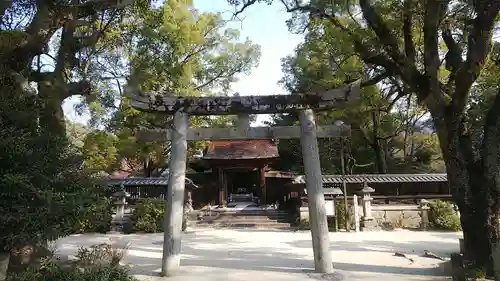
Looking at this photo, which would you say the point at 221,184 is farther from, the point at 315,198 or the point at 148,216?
the point at 315,198

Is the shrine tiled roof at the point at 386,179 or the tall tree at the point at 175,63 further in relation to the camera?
the shrine tiled roof at the point at 386,179

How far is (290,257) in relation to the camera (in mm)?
9578

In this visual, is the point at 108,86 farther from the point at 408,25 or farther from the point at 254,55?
the point at 408,25

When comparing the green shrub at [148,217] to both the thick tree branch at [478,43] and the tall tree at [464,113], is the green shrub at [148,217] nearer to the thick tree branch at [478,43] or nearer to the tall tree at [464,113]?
the tall tree at [464,113]

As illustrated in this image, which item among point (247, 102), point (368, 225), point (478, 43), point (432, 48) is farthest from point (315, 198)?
point (368, 225)

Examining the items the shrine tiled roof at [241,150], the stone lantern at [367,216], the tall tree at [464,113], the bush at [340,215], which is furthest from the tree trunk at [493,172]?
the shrine tiled roof at [241,150]

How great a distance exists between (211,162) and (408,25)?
715 inches

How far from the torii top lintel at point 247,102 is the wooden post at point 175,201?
11.7 inches

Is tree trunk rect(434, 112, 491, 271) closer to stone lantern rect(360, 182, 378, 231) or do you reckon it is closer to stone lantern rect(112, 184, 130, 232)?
stone lantern rect(360, 182, 378, 231)

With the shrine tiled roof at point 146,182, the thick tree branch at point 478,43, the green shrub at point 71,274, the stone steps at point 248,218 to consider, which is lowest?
the green shrub at point 71,274

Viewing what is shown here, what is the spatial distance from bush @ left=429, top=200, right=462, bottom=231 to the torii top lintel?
37.2 ft

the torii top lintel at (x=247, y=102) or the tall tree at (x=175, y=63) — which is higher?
the tall tree at (x=175, y=63)

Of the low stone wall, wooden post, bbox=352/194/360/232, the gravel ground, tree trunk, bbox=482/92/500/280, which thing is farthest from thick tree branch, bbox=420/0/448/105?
the low stone wall

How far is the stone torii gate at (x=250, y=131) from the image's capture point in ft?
24.4
